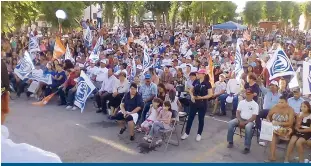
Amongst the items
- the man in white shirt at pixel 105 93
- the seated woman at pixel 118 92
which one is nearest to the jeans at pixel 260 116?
the seated woman at pixel 118 92

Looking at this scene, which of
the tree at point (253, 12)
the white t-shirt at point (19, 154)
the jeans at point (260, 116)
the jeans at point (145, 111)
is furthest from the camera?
the tree at point (253, 12)

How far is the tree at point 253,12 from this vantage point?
48875 millimetres

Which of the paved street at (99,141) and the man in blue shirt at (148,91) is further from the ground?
the man in blue shirt at (148,91)

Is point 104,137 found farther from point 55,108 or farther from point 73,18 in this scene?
point 73,18

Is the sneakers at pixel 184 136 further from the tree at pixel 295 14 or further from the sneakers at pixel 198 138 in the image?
the tree at pixel 295 14

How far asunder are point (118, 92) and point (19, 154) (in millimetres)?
8526

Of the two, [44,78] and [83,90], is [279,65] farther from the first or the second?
[44,78]

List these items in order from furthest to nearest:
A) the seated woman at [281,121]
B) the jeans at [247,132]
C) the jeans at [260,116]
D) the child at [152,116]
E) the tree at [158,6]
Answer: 1. the tree at [158,6]
2. the jeans at [260,116]
3. the child at [152,116]
4. the jeans at [247,132]
5. the seated woman at [281,121]

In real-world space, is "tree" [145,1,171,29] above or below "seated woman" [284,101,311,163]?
above

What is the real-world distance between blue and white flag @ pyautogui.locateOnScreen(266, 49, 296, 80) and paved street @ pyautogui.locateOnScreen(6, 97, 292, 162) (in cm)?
171

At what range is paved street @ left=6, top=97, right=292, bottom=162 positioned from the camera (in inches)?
286

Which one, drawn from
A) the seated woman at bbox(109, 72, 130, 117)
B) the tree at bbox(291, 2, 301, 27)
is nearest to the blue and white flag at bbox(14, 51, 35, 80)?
the seated woman at bbox(109, 72, 130, 117)

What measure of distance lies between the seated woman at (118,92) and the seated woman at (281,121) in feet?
13.2

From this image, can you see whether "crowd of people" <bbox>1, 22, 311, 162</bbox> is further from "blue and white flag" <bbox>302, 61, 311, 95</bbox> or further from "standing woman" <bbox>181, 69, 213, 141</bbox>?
"blue and white flag" <bbox>302, 61, 311, 95</bbox>
